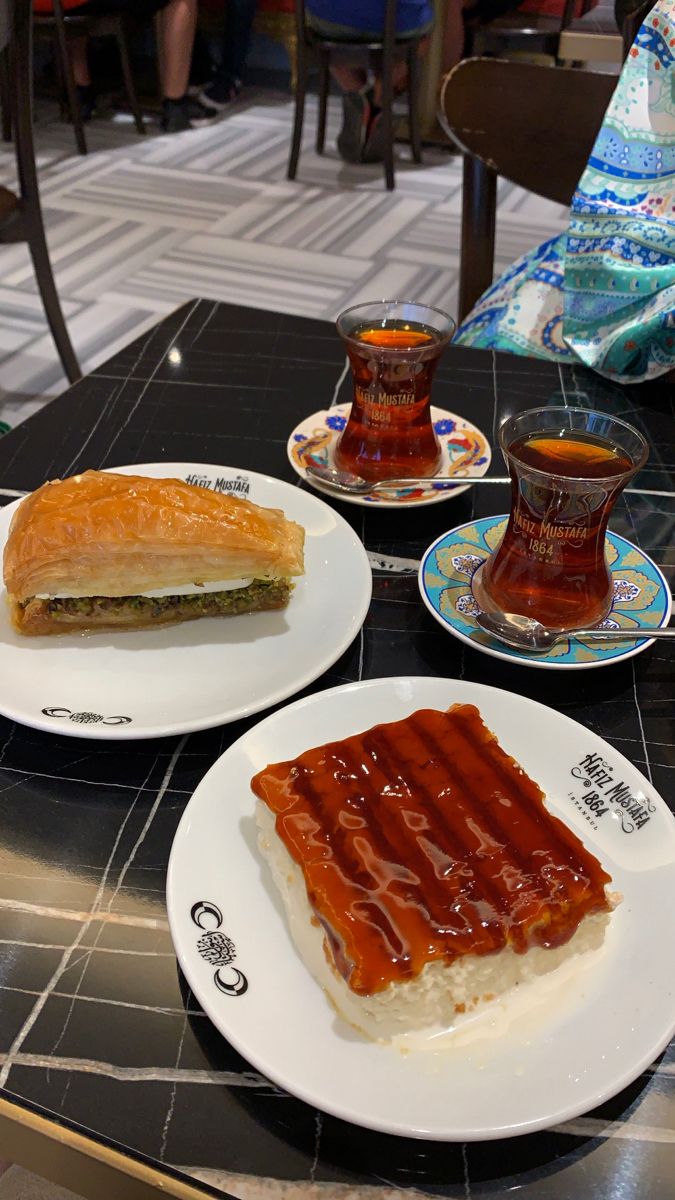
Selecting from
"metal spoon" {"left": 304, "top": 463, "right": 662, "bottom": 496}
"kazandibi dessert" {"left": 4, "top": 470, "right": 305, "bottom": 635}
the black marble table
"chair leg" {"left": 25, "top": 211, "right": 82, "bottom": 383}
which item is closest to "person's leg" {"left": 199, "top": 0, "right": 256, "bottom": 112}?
"chair leg" {"left": 25, "top": 211, "right": 82, "bottom": 383}

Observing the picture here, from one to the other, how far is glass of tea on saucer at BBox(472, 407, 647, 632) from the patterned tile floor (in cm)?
205

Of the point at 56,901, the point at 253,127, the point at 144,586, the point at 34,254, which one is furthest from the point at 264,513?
the point at 253,127

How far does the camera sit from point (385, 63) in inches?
149

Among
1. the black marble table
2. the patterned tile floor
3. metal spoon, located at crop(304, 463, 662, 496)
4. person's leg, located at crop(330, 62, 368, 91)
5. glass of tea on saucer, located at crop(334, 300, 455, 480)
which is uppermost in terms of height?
person's leg, located at crop(330, 62, 368, 91)

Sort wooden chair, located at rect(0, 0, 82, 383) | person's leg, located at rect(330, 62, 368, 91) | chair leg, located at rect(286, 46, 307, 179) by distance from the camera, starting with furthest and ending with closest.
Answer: person's leg, located at rect(330, 62, 368, 91)
chair leg, located at rect(286, 46, 307, 179)
wooden chair, located at rect(0, 0, 82, 383)

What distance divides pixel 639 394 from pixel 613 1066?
1.04 meters

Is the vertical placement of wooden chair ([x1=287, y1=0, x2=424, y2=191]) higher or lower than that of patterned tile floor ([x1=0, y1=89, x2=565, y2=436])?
higher

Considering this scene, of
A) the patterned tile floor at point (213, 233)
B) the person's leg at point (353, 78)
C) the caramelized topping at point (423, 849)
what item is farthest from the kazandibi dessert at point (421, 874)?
the person's leg at point (353, 78)

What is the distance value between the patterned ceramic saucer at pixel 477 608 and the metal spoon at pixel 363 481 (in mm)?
64

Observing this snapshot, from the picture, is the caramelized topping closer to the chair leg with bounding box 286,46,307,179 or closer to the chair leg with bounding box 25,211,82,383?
the chair leg with bounding box 25,211,82,383

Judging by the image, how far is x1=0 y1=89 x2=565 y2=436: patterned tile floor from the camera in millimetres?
3176

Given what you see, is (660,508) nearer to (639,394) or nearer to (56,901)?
(639,394)

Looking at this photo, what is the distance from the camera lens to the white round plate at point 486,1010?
50cm

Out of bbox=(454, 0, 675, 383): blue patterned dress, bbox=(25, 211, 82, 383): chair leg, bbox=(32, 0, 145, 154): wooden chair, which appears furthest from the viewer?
bbox=(32, 0, 145, 154): wooden chair
